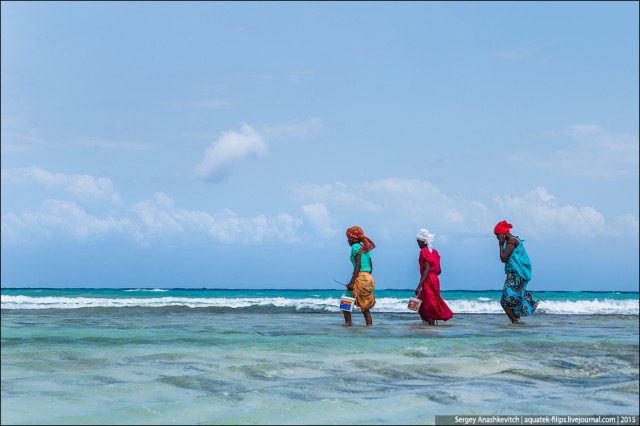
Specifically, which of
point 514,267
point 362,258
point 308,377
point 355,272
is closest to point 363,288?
point 355,272

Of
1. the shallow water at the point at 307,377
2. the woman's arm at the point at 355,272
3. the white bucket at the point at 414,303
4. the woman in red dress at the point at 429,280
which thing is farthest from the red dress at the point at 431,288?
the shallow water at the point at 307,377

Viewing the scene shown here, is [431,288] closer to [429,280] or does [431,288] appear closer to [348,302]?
[429,280]

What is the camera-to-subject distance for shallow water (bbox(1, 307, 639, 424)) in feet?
19.1

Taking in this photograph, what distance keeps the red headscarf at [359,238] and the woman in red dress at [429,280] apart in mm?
1126

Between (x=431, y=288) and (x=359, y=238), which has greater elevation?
(x=359, y=238)

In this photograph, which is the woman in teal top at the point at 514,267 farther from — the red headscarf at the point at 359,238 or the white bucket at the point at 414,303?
the red headscarf at the point at 359,238

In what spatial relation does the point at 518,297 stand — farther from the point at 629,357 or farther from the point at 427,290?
the point at 629,357

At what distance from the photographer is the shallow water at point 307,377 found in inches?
229

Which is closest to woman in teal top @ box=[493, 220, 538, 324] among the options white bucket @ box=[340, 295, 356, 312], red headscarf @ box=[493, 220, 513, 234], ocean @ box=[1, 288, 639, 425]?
red headscarf @ box=[493, 220, 513, 234]

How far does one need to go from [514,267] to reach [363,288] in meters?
2.82

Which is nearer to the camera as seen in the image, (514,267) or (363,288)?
(363,288)

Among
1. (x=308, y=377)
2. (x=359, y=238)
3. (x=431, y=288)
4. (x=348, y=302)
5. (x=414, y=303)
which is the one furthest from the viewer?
(x=431, y=288)

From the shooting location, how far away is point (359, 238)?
1325cm

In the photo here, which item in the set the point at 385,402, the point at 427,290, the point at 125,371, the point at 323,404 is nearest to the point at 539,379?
the point at 385,402
